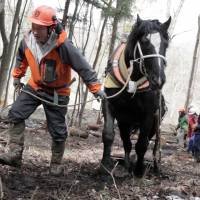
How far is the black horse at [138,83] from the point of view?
6125mm

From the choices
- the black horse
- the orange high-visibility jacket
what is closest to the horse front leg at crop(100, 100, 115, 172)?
the black horse

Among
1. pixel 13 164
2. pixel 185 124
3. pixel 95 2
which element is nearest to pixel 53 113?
pixel 13 164

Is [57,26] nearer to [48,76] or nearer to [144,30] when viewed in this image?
[48,76]

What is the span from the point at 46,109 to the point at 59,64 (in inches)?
27.2

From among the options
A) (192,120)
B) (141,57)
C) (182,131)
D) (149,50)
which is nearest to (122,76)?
(141,57)

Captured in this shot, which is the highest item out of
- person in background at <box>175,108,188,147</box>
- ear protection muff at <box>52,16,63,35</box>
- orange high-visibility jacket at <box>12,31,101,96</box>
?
ear protection muff at <box>52,16,63,35</box>

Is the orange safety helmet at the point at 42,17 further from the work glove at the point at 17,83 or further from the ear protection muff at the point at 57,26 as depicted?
the work glove at the point at 17,83

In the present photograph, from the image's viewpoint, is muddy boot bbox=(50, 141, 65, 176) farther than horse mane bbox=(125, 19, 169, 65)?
Yes

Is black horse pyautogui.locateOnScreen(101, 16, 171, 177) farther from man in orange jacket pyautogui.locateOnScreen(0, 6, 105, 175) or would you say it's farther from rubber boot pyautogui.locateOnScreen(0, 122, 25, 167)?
rubber boot pyautogui.locateOnScreen(0, 122, 25, 167)

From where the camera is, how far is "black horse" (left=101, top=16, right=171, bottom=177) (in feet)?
20.1

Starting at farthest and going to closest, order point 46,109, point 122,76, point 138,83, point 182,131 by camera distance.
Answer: point 182,131, point 122,76, point 138,83, point 46,109

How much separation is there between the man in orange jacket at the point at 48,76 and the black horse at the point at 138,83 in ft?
1.95

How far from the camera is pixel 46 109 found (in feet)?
21.0

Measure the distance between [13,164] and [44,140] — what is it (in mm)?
5554
